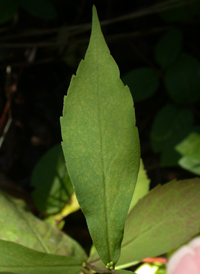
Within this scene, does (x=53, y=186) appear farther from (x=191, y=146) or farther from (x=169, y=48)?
(x=169, y=48)

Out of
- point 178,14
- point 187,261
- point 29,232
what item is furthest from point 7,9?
point 187,261

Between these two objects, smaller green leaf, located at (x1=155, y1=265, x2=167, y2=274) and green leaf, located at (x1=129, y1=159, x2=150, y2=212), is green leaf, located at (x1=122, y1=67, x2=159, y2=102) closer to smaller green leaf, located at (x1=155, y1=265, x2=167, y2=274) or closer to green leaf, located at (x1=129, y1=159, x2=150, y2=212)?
green leaf, located at (x1=129, y1=159, x2=150, y2=212)

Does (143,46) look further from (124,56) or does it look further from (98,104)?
(98,104)

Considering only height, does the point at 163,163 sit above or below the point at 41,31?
below

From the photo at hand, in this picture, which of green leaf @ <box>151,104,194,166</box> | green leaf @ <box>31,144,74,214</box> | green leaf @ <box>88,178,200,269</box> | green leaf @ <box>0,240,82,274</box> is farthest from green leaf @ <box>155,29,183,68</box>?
green leaf @ <box>0,240,82,274</box>

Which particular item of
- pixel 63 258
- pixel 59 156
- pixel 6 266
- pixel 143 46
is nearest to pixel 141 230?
pixel 63 258
